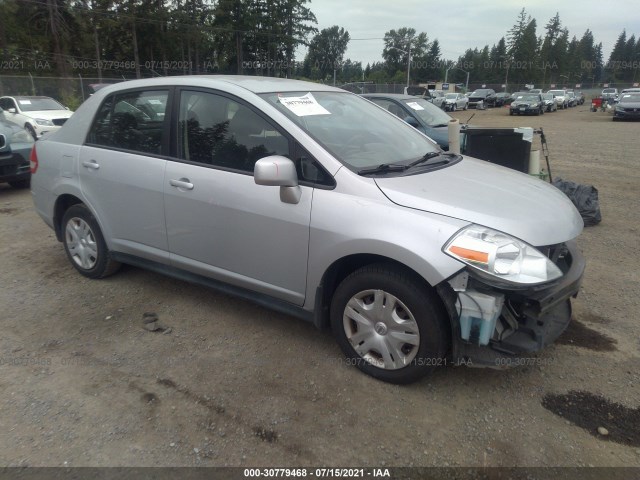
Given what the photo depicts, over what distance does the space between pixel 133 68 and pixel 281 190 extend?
48.1 meters

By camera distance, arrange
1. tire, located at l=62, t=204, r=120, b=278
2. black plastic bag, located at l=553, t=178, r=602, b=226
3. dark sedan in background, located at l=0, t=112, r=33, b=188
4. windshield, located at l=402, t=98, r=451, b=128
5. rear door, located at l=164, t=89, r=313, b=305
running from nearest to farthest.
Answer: rear door, located at l=164, t=89, r=313, b=305 < tire, located at l=62, t=204, r=120, b=278 < black plastic bag, located at l=553, t=178, r=602, b=226 < dark sedan in background, located at l=0, t=112, r=33, b=188 < windshield, located at l=402, t=98, r=451, b=128

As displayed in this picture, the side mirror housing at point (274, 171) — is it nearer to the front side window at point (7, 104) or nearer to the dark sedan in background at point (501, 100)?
the front side window at point (7, 104)

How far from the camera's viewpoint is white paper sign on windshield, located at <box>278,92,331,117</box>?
10.4 ft

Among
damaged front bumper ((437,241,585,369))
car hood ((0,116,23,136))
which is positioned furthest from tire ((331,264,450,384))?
car hood ((0,116,23,136))

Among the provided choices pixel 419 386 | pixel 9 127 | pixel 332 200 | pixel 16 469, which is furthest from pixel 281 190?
pixel 9 127

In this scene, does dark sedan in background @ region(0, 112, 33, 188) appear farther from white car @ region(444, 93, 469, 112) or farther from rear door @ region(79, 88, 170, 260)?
white car @ region(444, 93, 469, 112)

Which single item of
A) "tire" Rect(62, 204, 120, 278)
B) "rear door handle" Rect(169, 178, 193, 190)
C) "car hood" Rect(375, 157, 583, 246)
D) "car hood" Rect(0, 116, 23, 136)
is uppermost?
"car hood" Rect(375, 157, 583, 246)

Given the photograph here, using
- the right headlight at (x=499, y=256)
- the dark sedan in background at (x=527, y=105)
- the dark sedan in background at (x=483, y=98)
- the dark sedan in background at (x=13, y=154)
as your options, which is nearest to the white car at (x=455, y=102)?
the dark sedan in background at (x=483, y=98)

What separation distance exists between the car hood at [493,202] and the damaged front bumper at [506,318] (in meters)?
0.19

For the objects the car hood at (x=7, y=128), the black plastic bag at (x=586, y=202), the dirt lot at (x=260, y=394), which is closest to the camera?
the dirt lot at (x=260, y=394)

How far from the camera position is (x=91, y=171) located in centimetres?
395

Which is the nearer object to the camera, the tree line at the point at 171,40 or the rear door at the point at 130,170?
the rear door at the point at 130,170

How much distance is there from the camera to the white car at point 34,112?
12.8m

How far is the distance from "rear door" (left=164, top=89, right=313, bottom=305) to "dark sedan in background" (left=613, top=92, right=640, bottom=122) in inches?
1121
